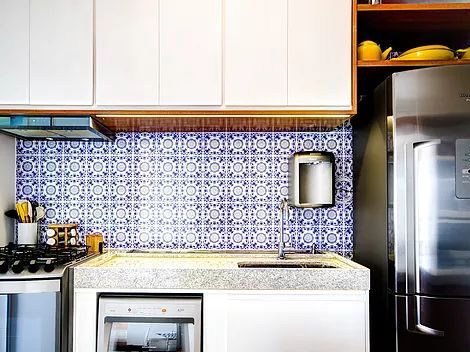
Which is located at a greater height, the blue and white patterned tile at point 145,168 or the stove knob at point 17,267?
the blue and white patterned tile at point 145,168

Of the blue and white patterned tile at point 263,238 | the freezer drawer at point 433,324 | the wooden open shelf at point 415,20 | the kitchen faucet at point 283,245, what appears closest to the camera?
the freezer drawer at point 433,324

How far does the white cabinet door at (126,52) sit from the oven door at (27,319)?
0.88 m

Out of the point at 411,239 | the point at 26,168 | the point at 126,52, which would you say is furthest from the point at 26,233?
the point at 411,239

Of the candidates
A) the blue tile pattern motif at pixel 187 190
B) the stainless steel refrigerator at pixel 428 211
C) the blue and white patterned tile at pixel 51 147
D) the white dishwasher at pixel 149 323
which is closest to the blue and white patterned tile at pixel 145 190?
the blue tile pattern motif at pixel 187 190

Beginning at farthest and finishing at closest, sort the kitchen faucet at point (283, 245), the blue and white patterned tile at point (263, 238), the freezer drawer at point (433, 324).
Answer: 1. the blue and white patterned tile at point (263, 238)
2. the kitchen faucet at point (283, 245)
3. the freezer drawer at point (433, 324)

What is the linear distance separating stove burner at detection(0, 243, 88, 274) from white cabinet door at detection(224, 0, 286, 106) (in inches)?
40.5

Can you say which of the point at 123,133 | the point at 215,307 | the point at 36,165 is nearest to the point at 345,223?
the point at 215,307

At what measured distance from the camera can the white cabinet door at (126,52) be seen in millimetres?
2076

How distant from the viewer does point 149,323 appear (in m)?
1.88

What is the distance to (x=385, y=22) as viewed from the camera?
Result: 7.17 feet

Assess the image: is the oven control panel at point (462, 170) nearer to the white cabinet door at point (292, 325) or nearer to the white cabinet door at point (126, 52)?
the white cabinet door at point (292, 325)

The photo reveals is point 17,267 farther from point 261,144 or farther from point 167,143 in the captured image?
point 261,144

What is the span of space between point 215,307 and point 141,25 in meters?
1.33

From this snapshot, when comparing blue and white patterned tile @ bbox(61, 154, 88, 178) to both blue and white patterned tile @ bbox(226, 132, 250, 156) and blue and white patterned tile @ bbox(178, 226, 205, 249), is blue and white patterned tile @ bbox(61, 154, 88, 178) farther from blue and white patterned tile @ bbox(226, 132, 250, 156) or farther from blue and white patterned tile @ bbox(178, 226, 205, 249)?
blue and white patterned tile @ bbox(226, 132, 250, 156)
